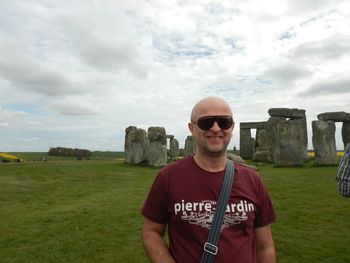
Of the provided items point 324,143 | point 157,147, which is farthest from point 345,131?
point 157,147

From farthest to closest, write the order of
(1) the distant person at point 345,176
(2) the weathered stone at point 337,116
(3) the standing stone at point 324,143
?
(2) the weathered stone at point 337,116 → (3) the standing stone at point 324,143 → (1) the distant person at point 345,176

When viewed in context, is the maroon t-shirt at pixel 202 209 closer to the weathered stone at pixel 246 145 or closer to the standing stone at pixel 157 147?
the standing stone at pixel 157 147

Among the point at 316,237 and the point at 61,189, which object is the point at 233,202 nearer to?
the point at 316,237

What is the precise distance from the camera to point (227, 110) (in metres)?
2.59

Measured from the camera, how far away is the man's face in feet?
8.25

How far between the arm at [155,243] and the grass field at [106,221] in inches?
121

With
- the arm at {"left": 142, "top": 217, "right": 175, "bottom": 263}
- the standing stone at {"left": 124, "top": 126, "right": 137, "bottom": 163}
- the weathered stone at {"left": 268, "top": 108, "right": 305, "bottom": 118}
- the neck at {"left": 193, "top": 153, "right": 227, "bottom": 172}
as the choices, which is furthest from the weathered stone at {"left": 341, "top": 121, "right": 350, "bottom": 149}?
the arm at {"left": 142, "top": 217, "right": 175, "bottom": 263}

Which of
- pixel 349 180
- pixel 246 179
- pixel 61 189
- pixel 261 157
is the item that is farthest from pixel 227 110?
pixel 261 157

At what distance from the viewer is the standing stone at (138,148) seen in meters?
21.2

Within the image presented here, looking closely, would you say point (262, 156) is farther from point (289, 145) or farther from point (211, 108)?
point (211, 108)

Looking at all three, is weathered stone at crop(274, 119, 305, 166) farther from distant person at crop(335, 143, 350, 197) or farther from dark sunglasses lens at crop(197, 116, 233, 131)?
dark sunglasses lens at crop(197, 116, 233, 131)

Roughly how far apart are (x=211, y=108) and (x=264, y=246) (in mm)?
1034

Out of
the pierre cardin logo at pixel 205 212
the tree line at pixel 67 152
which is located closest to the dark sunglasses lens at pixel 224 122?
the pierre cardin logo at pixel 205 212

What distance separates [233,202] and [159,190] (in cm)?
49
